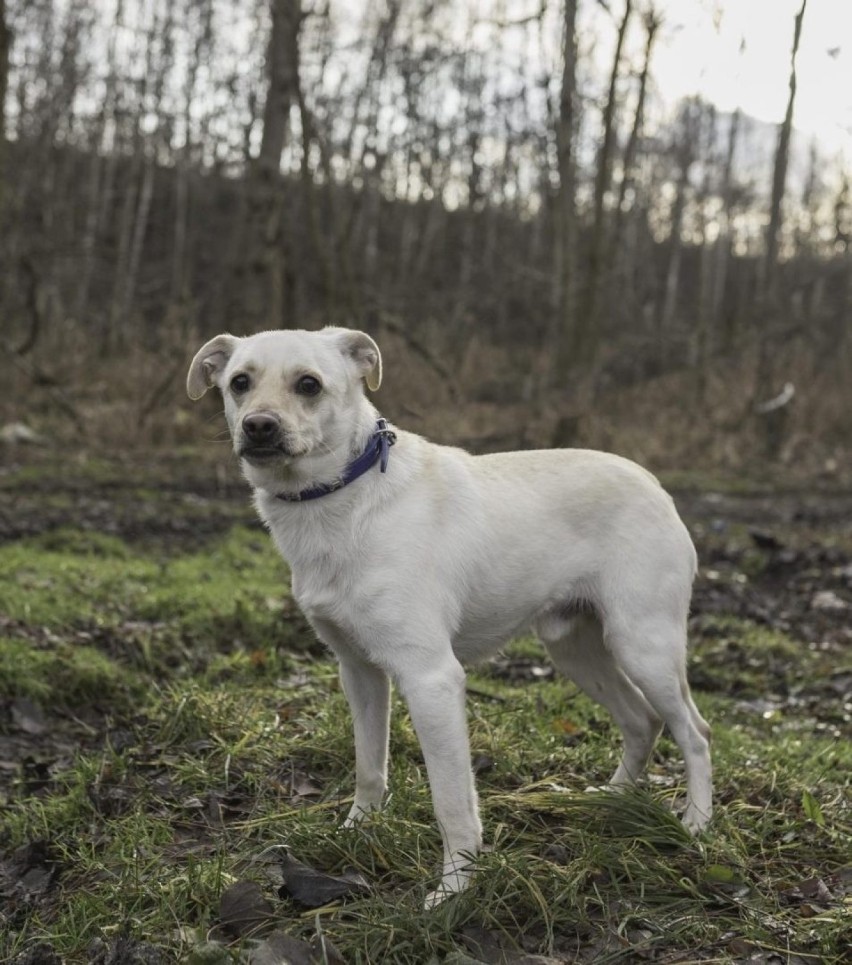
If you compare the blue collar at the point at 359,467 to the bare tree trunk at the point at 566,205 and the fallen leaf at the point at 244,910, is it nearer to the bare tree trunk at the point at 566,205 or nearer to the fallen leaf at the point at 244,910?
the fallen leaf at the point at 244,910

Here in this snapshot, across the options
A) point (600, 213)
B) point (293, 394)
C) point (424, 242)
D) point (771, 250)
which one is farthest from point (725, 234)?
point (293, 394)

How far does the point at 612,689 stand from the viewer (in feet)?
14.3

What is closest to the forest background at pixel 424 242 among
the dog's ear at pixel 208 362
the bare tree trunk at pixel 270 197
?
the bare tree trunk at pixel 270 197

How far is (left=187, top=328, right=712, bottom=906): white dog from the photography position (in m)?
3.44

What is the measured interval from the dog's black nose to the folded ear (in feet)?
1.95

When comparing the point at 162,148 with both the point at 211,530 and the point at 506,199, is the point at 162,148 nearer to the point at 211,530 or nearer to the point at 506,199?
the point at 506,199

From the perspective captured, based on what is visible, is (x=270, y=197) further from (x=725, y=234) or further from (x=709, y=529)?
(x=725, y=234)

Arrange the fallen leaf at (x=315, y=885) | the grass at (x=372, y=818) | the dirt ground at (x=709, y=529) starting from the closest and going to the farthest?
the grass at (x=372, y=818)
the fallen leaf at (x=315, y=885)
the dirt ground at (x=709, y=529)

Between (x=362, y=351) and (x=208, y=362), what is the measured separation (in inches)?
25.5

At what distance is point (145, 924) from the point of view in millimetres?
3227

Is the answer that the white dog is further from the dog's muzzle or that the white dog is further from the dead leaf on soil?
the dead leaf on soil

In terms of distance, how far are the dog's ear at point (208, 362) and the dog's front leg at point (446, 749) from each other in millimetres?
1447

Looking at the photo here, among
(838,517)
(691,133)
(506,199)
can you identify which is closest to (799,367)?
(838,517)

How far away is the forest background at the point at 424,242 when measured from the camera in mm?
13852
